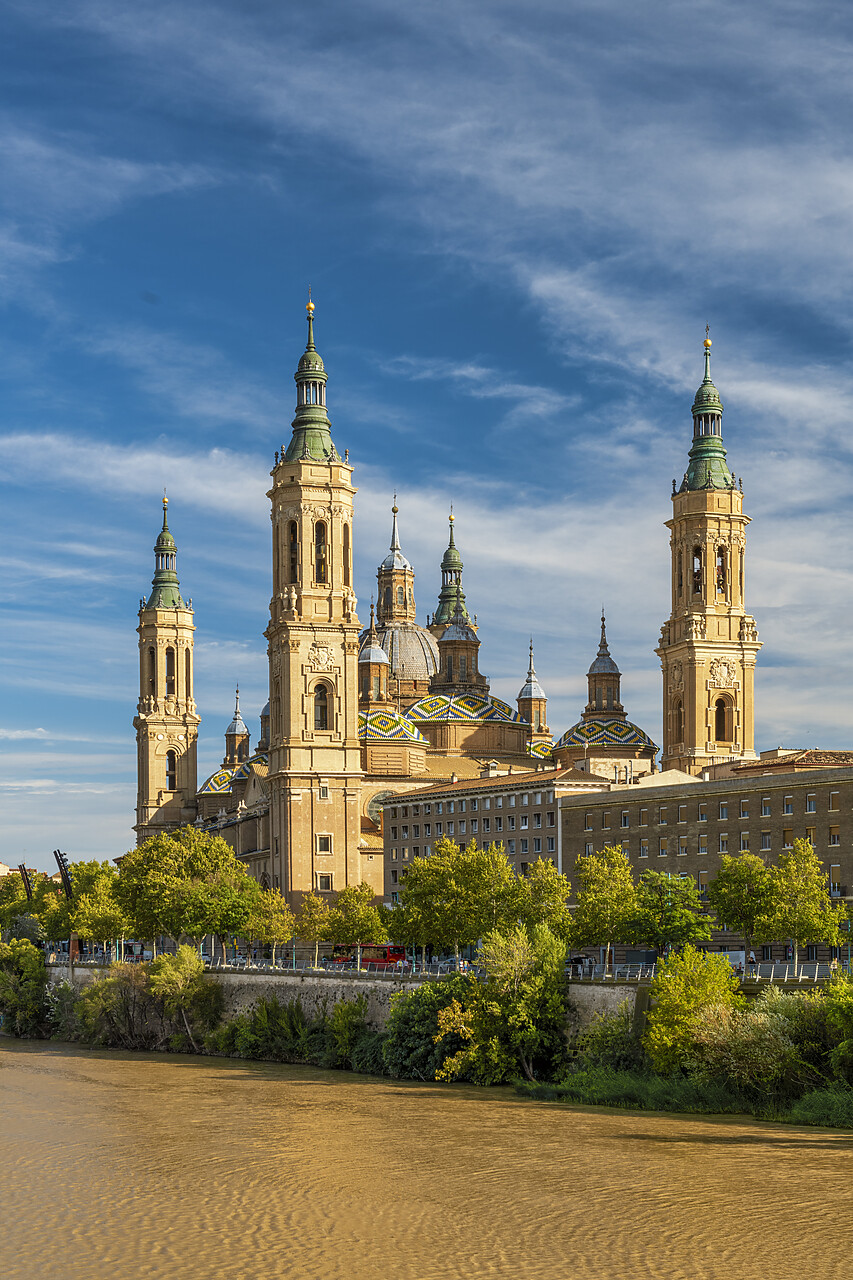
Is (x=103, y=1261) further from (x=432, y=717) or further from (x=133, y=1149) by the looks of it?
(x=432, y=717)

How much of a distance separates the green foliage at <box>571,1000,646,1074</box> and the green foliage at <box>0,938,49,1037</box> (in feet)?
171

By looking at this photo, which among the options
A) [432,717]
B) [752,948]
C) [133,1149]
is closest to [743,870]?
[752,948]

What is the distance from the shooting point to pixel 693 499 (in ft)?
465

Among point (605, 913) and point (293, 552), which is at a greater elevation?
point (293, 552)

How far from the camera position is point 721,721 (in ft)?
469

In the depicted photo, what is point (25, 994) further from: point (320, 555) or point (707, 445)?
point (707, 445)

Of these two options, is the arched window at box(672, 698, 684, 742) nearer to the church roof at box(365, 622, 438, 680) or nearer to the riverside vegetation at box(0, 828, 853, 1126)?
the riverside vegetation at box(0, 828, 853, 1126)

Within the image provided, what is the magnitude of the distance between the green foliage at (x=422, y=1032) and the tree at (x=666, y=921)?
11.1 meters

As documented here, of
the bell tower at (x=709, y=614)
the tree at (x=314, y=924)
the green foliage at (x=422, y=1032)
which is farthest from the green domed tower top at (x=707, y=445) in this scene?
the green foliage at (x=422, y=1032)

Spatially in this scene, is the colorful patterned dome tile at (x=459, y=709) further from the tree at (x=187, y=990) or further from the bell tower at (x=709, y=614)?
the tree at (x=187, y=990)

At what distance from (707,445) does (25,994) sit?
71.2m

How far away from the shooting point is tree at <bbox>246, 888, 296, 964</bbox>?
11019 centimetres

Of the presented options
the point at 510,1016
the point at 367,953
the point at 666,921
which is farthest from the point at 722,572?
A: the point at 510,1016

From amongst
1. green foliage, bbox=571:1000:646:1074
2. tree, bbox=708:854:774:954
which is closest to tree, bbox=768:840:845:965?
tree, bbox=708:854:774:954
